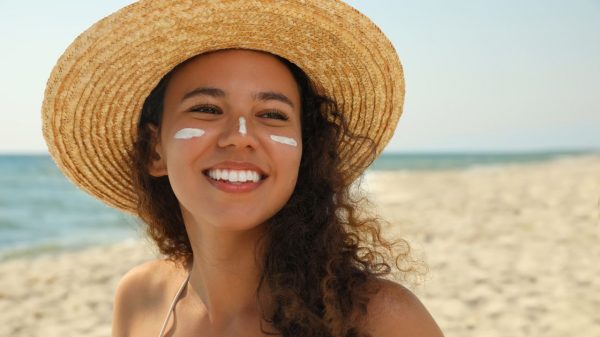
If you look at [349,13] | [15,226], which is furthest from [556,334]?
[15,226]

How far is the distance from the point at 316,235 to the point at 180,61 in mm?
840

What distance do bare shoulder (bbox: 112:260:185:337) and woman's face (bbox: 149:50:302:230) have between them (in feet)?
2.91

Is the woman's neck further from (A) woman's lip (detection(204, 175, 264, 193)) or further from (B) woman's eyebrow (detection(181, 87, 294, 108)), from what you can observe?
(B) woman's eyebrow (detection(181, 87, 294, 108))

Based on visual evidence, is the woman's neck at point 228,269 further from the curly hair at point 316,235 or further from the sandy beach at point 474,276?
the sandy beach at point 474,276

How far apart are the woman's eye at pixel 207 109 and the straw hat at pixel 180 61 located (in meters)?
0.22

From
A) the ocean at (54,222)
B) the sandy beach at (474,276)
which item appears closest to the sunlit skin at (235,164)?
the sandy beach at (474,276)

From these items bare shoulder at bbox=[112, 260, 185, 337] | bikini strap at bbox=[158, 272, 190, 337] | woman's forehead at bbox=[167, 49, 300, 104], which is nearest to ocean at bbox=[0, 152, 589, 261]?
bare shoulder at bbox=[112, 260, 185, 337]

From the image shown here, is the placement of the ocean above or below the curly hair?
below

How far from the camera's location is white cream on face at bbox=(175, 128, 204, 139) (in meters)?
2.23

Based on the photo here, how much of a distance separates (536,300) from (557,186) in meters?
10.3

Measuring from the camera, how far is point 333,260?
2258 mm

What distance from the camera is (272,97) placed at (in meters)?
2.28

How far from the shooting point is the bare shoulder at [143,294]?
303cm

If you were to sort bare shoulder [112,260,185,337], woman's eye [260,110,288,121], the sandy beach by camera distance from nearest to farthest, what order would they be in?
woman's eye [260,110,288,121] < bare shoulder [112,260,185,337] < the sandy beach
